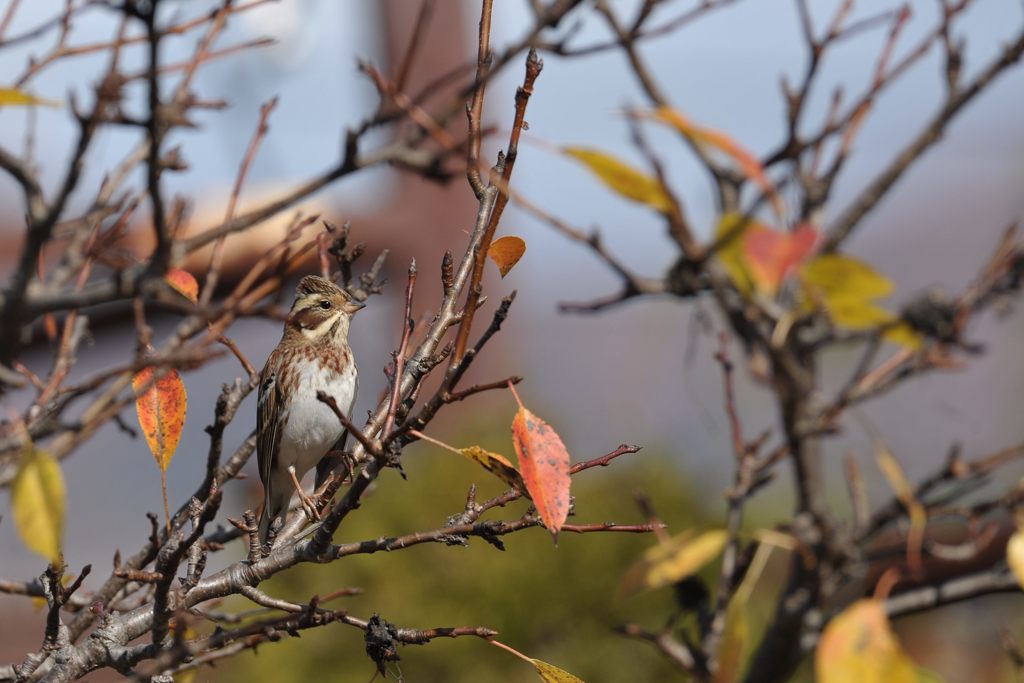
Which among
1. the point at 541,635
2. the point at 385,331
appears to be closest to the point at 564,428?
the point at 541,635

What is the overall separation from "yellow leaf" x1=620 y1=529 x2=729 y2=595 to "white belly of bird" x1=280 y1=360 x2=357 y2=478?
0.84m

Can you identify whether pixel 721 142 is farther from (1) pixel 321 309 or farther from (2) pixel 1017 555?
(1) pixel 321 309

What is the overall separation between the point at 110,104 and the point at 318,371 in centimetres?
130

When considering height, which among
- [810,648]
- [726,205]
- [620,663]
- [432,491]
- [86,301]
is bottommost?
[620,663]

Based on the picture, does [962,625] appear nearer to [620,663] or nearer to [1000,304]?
[620,663]

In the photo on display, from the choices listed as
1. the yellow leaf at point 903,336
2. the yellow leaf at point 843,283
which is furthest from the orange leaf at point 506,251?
the yellow leaf at point 903,336

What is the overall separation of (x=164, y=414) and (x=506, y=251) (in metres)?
0.48

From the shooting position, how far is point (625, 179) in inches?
44.1

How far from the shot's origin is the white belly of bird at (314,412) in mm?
2266

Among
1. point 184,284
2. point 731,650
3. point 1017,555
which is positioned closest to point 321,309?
point 184,284

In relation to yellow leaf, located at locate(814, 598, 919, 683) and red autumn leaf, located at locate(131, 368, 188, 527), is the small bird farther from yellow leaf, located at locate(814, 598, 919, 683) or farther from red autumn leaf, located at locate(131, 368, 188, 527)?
yellow leaf, located at locate(814, 598, 919, 683)

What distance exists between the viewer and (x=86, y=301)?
3.38 ft

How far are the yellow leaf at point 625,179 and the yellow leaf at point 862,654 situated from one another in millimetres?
→ 521

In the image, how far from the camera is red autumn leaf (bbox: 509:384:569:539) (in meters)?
1.01
